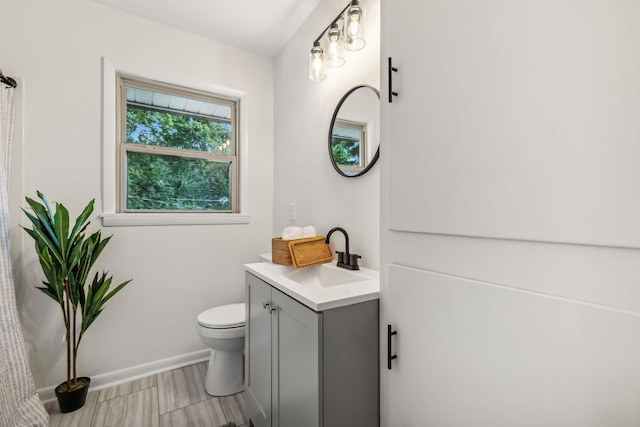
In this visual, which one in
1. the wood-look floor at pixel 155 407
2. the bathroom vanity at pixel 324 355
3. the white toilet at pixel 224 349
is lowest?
the wood-look floor at pixel 155 407

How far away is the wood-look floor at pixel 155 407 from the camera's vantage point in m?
1.62

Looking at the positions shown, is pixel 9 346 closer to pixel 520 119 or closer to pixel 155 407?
pixel 155 407

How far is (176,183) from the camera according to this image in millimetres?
2285

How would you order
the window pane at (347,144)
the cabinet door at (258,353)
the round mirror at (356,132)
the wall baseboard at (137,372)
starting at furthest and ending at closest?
the wall baseboard at (137,372), the window pane at (347,144), the round mirror at (356,132), the cabinet door at (258,353)

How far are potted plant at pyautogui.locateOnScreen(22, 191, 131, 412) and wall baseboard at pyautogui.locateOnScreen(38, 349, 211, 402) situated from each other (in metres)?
0.13

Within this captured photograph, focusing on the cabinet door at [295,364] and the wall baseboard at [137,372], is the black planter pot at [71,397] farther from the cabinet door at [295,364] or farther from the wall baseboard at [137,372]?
the cabinet door at [295,364]

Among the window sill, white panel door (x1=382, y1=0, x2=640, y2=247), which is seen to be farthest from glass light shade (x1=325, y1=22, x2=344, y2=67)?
the window sill

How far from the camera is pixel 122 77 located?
6.86ft

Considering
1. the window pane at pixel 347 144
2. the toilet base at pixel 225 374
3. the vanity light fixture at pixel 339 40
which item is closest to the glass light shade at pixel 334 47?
the vanity light fixture at pixel 339 40

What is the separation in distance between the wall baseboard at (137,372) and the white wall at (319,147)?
1190 millimetres

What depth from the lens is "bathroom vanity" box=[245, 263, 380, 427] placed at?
0.95 metres

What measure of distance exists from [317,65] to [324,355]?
156 cm

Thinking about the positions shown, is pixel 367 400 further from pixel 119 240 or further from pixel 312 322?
pixel 119 240

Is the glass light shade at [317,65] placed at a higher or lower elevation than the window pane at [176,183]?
higher
